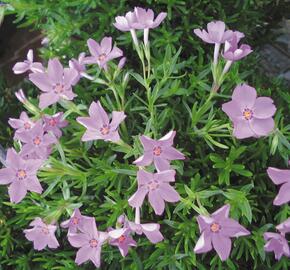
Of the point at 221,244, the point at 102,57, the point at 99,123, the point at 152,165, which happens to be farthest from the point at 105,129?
the point at 221,244

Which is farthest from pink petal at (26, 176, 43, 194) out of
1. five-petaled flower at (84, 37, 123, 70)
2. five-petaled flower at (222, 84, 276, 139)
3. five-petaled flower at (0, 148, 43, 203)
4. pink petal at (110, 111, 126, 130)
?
five-petaled flower at (222, 84, 276, 139)

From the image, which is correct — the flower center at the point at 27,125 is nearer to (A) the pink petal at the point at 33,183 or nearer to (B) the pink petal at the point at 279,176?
(A) the pink petal at the point at 33,183

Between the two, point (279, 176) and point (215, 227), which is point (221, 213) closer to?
point (215, 227)

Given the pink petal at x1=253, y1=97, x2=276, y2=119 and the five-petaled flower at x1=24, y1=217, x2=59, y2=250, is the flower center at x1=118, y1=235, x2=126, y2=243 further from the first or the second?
the pink petal at x1=253, y1=97, x2=276, y2=119

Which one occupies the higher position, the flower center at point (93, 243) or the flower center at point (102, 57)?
the flower center at point (102, 57)

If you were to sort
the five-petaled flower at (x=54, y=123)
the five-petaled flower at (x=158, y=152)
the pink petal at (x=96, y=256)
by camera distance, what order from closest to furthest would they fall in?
the five-petaled flower at (x=158, y=152), the pink petal at (x=96, y=256), the five-petaled flower at (x=54, y=123)

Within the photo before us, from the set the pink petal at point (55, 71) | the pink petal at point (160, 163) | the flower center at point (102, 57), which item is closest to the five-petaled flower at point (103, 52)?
the flower center at point (102, 57)
